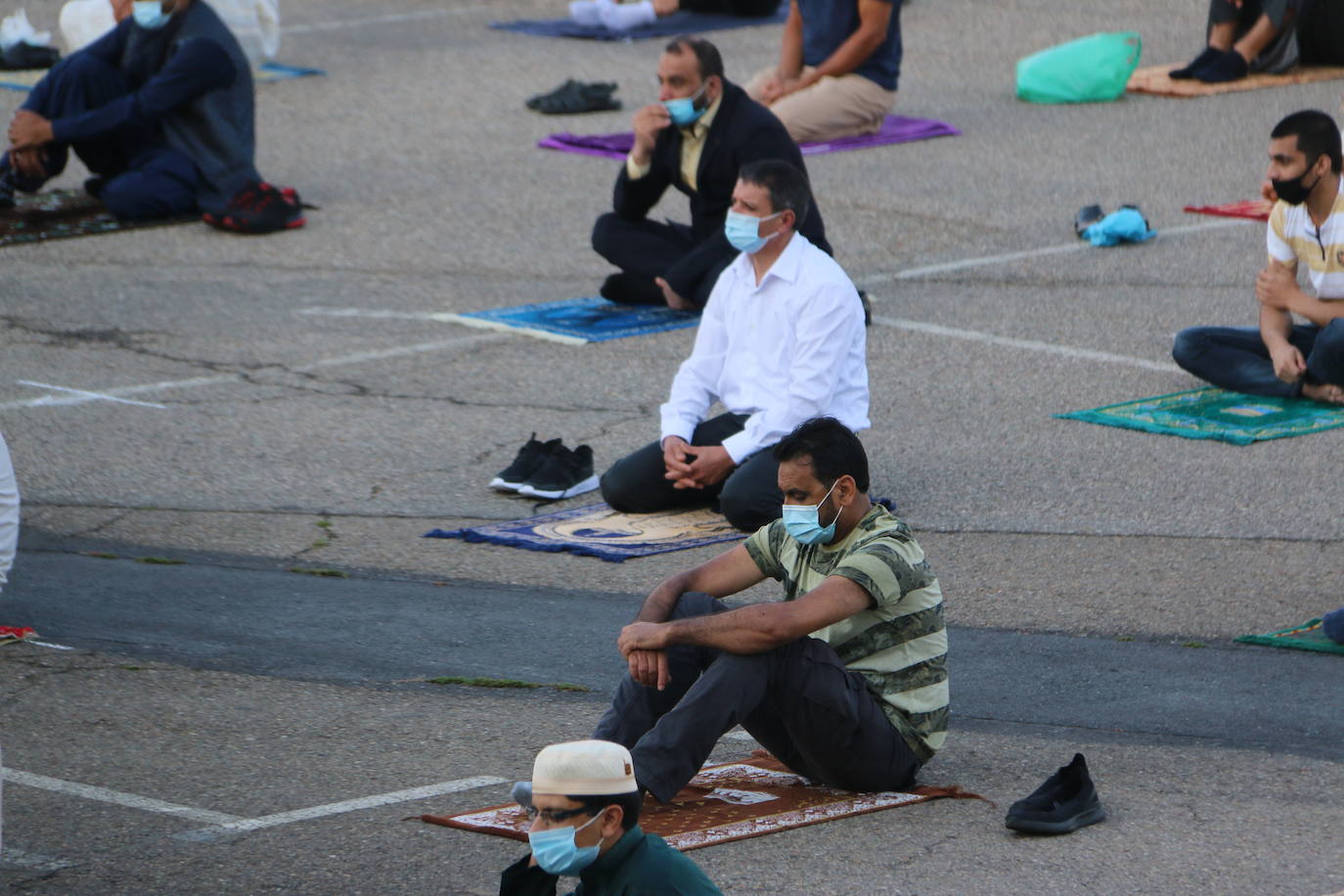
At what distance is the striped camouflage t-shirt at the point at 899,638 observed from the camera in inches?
204

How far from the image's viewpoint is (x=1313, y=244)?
880cm

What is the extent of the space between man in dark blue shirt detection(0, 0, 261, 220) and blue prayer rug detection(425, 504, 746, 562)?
5642 millimetres

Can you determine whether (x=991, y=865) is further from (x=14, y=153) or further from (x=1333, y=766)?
(x=14, y=153)

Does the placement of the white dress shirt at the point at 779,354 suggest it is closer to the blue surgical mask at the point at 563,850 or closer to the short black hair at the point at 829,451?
the short black hair at the point at 829,451

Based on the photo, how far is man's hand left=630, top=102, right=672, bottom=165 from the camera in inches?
391

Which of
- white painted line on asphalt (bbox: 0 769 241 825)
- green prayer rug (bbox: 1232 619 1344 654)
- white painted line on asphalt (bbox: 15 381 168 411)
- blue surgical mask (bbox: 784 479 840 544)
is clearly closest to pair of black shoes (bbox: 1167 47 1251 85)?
white painted line on asphalt (bbox: 15 381 168 411)

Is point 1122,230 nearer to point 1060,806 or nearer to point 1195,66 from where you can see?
point 1195,66

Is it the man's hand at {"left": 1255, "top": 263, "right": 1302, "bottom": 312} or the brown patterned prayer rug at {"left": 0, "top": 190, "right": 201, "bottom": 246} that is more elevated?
the man's hand at {"left": 1255, "top": 263, "right": 1302, "bottom": 312}

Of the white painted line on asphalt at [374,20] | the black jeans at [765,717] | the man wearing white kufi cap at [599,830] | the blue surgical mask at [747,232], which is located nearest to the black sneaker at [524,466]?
the blue surgical mask at [747,232]

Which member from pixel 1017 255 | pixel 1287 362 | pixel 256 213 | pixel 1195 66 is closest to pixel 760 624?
pixel 1287 362

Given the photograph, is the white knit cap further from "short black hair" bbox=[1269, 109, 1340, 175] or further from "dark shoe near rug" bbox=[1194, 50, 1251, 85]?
"dark shoe near rug" bbox=[1194, 50, 1251, 85]

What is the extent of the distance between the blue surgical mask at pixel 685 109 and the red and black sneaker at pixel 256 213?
382cm

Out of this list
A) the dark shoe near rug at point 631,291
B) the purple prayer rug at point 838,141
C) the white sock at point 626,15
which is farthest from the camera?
the white sock at point 626,15

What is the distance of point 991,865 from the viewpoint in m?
4.75
